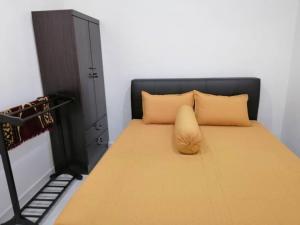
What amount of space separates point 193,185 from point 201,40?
6.04 ft

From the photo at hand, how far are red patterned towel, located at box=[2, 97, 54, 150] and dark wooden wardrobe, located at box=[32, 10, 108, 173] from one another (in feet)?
0.92

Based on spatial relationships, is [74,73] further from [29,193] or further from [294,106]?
[294,106]

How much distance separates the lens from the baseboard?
1.86 metres

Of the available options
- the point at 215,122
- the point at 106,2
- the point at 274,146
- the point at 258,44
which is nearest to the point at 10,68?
the point at 106,2

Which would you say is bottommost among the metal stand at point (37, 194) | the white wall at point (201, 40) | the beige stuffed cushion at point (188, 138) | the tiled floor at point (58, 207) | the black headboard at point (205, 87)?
the tiled floor at point (58, 207)

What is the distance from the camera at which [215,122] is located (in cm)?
231

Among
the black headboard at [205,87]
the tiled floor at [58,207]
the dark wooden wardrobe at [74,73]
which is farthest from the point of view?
the black headboard at [205,87]

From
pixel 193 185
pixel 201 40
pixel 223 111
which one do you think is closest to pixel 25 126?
pixel 193 185

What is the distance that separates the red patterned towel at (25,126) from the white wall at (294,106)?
2.58 m

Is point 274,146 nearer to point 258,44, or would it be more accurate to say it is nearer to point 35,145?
point 258,44

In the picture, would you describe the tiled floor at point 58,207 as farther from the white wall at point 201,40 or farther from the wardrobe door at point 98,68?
the white wall at point 201,40

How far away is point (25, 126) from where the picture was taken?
6.10 ft

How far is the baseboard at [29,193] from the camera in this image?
73.0 inches

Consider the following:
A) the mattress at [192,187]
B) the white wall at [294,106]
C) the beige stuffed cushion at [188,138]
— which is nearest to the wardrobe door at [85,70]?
the mattress at [192,187]
